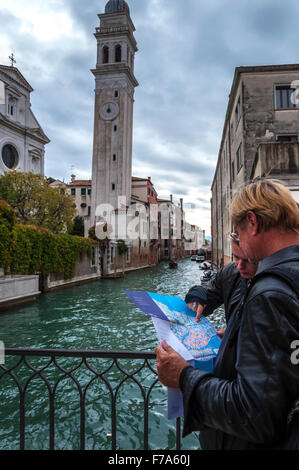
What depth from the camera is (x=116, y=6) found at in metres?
46.0

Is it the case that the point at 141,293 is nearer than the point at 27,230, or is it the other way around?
the point at 141,293

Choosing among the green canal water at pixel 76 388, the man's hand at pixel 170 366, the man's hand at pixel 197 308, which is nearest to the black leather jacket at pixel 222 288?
the man's hand at pixel 197 308

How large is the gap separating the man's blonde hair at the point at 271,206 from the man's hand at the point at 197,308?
0.64 meters

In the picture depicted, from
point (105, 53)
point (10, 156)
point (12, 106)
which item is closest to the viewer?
point (10, 156)

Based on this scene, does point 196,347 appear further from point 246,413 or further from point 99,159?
point 99,159

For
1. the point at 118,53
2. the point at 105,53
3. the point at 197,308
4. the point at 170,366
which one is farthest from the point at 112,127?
the point at 170,366

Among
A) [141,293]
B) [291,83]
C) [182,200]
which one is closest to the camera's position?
[141,293]

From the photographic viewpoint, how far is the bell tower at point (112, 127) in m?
41.2

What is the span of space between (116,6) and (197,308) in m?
56.0

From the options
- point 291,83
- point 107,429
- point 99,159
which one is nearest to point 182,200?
point 99,159

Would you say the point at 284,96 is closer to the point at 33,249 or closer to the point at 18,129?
the point at 33,249

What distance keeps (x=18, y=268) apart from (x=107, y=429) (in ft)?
40.3

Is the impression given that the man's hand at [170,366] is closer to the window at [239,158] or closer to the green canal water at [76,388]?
the green canal water at [76,388]

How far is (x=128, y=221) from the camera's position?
3959 cm
